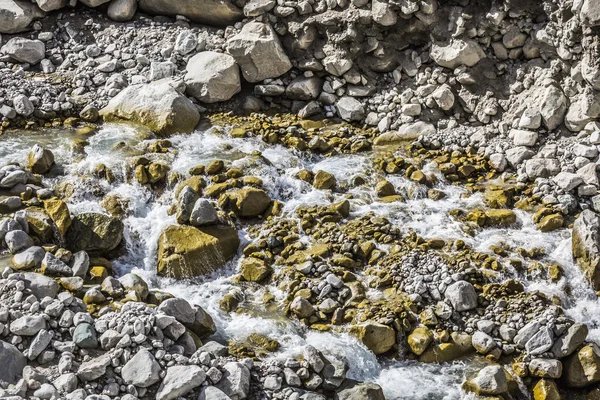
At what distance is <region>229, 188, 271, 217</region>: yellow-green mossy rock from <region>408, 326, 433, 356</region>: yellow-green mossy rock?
11.3 ft

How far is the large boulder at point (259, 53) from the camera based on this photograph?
1368 centimetres

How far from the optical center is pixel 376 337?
8297 mm

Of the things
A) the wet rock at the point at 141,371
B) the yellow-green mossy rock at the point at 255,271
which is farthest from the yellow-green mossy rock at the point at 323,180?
the wet rock at the point at 141,371

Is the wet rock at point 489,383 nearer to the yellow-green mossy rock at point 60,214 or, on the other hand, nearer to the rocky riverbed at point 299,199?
the rocky riverbed at point 299,199

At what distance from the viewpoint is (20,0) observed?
1489cm

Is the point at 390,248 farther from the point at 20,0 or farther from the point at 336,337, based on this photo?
the point at 20,0

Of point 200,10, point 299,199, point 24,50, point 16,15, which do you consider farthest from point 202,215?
point 16,15

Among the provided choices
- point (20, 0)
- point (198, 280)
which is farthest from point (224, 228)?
point (20, 0)

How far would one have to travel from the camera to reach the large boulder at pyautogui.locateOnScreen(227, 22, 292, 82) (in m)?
13.7

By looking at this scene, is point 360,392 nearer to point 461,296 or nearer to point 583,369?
point 461,296

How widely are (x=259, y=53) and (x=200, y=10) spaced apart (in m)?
2.10

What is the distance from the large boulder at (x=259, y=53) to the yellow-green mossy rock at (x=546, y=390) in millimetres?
8276

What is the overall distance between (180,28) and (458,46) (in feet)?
19.8

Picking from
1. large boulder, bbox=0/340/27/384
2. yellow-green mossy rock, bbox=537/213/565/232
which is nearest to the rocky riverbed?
large boulder, bbox=0/340/27/384
